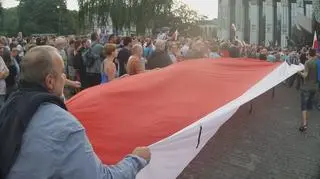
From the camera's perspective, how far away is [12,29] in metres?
110

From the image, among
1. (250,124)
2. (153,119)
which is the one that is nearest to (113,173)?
(153,119)

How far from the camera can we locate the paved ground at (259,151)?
7.75 m

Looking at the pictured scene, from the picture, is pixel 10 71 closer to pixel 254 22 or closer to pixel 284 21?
pixel 284 21

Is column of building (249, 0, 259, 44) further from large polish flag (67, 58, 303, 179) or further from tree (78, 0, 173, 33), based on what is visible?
large polish flag (67, 58, 303, 179)

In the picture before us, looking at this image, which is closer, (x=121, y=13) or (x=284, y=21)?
(x=284, y=21)

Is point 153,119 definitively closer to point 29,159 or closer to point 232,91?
point 232,91

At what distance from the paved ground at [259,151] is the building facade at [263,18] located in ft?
135

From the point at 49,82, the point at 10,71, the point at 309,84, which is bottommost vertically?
the point at 309,84

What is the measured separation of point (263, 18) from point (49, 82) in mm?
63487

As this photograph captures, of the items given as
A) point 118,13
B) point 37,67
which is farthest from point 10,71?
point 118,13

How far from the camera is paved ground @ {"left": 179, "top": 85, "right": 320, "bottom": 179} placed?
305 inches

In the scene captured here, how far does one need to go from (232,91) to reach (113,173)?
3.02 metres

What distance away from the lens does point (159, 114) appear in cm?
442

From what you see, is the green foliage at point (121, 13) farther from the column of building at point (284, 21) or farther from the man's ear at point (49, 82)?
the man's ear at point (49, 82)
